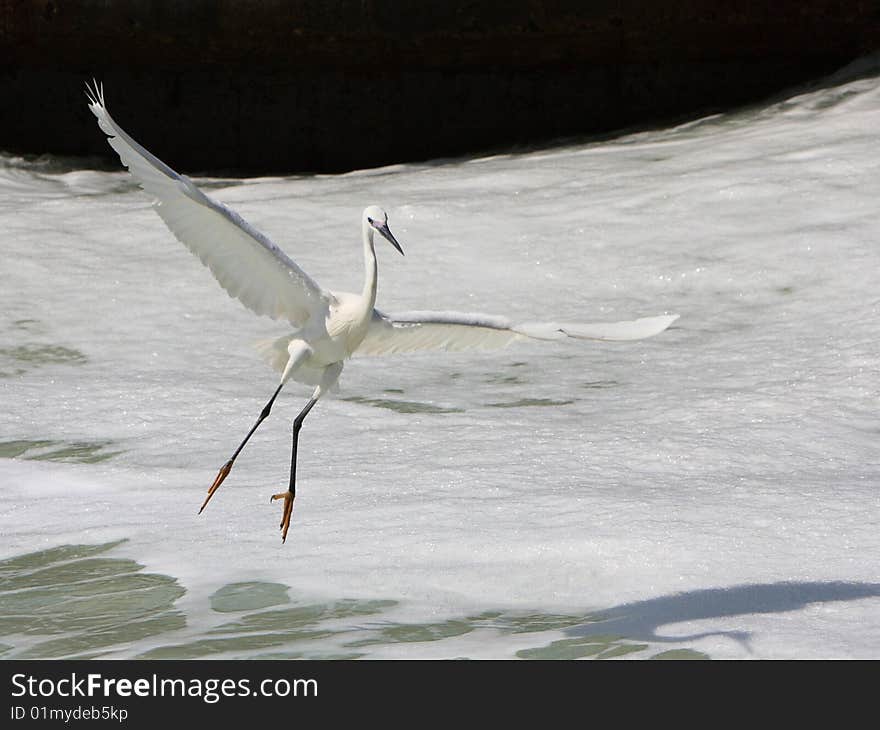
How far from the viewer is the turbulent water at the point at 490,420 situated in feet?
12.3

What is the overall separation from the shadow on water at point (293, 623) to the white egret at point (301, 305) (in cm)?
29

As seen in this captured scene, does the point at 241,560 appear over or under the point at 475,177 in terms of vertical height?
under

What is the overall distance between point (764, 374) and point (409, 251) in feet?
8.23

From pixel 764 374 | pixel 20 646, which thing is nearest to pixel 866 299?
pixel 764 374

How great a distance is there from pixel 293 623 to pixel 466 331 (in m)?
0.99

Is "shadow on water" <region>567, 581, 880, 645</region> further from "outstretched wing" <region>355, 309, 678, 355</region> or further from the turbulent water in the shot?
"outstretched wing" <region>355, 309, 678, 355</region>

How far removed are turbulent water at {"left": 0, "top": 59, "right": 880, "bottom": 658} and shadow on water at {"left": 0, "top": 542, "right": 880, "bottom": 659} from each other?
0.01m

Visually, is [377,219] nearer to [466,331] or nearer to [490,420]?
[466,331]

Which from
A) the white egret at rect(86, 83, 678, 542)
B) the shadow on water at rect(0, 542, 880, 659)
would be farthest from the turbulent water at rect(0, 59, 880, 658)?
the white egret at rect(86, 83, 678, 542)

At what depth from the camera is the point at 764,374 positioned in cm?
606

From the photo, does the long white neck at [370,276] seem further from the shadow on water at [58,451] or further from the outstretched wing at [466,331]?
the shadow on water at [58,451]

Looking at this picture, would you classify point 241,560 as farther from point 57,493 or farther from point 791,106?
point 791,106

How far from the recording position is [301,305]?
13.8 feet

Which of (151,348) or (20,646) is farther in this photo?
(151,348)
